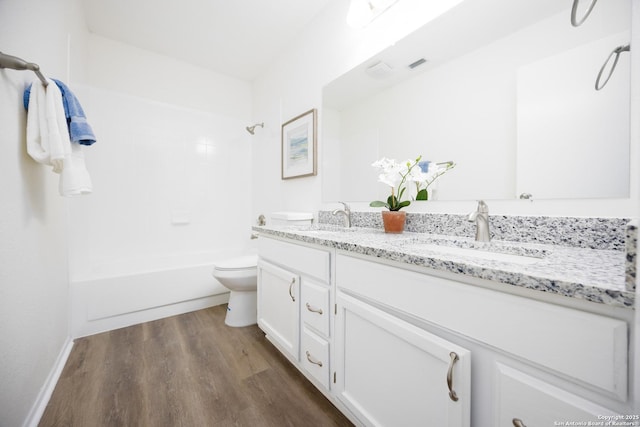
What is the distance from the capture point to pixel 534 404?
0.50m

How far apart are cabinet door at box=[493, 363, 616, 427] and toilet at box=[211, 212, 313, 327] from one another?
1452 millimetres

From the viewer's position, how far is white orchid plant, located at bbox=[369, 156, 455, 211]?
3.93ft

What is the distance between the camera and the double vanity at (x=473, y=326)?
43cm

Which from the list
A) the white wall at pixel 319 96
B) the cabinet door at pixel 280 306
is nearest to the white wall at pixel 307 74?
the white wall at pixel 319 96

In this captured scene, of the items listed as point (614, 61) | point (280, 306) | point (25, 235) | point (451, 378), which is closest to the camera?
point (451, 378)

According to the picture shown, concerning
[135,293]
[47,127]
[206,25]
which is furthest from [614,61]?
[135,293]

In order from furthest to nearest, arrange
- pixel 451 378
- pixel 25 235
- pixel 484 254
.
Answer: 1. pixel 25 235
2. pixel 484 254
3. pixel 451 378

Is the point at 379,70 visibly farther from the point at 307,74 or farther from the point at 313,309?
the point at 313,309

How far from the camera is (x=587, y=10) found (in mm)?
796

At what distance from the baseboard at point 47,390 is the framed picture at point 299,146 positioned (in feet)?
5.93

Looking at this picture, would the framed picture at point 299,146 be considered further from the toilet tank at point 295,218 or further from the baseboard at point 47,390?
the baseboard at point 47,390

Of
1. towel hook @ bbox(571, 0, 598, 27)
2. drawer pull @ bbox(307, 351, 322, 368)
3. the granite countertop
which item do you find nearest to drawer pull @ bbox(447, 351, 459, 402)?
the granite countertop

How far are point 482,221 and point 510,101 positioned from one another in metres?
0.48

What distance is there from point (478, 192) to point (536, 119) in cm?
32
